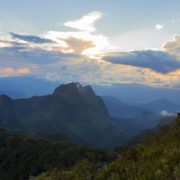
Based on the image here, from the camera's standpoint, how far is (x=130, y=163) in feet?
67.3

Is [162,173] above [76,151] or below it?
above

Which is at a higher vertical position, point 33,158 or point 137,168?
point 137,168

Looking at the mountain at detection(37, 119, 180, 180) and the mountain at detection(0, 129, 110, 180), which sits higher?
the mountain at detection(37, 119, 180, 180)

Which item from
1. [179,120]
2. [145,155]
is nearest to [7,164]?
[179,120]

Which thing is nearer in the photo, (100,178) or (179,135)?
(100,178)

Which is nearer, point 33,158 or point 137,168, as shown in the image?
point 137,168

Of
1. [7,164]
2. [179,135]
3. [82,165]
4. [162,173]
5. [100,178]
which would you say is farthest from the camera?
[7,164]

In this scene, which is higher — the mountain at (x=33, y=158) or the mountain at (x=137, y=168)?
the mountain at (x=137, y=168)

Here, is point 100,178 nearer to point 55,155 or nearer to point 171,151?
point 171,151

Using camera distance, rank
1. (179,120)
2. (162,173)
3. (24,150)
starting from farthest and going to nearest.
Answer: (24,150) < (179,120) < (162,173)

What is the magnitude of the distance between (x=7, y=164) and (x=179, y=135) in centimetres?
16531

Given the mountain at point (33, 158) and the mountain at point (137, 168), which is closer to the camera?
the mountain at point (137, 168)

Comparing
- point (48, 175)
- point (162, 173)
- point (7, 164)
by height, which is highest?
point (162, 173)

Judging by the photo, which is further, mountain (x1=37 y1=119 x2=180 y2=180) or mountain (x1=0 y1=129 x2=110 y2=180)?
mountain (x1=0 y1=129 x2=110 y2=180)
